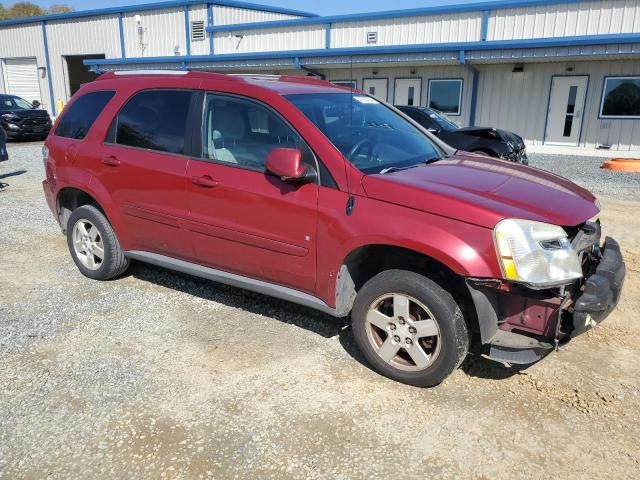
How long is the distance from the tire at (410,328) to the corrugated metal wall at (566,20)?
17.6 meters

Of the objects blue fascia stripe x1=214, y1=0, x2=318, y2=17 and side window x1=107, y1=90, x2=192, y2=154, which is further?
blue fascia stripe x1=214, y1=0, x2=318, y2=17

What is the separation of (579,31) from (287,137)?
1737cm

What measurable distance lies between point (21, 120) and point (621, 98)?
19587mm

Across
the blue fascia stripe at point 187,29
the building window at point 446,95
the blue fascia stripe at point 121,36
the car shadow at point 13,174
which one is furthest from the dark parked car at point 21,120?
the building window at point 446,95

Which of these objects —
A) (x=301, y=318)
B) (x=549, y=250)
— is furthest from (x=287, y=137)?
(x=549, y=250)

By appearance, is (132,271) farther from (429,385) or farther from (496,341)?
(496,341)

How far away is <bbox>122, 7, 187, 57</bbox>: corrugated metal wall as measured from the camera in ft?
89.0

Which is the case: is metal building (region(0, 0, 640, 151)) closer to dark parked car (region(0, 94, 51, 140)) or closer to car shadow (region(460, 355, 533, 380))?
dark parked car (region(0, 94, 51, 140))

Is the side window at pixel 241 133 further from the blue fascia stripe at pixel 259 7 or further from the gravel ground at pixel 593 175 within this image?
the blue fascia stripe at pixel 259 7

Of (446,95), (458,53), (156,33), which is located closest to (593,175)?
(458,53)

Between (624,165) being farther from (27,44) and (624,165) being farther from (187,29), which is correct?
(27,44)

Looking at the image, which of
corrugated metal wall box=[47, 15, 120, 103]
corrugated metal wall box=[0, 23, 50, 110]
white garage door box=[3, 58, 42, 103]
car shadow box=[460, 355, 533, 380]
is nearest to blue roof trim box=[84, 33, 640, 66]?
corrugated metal wall box=[47, 15, 120, 103]

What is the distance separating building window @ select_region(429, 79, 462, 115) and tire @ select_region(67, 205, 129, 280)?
54.2ft

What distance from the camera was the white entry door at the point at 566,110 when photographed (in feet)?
55.3
